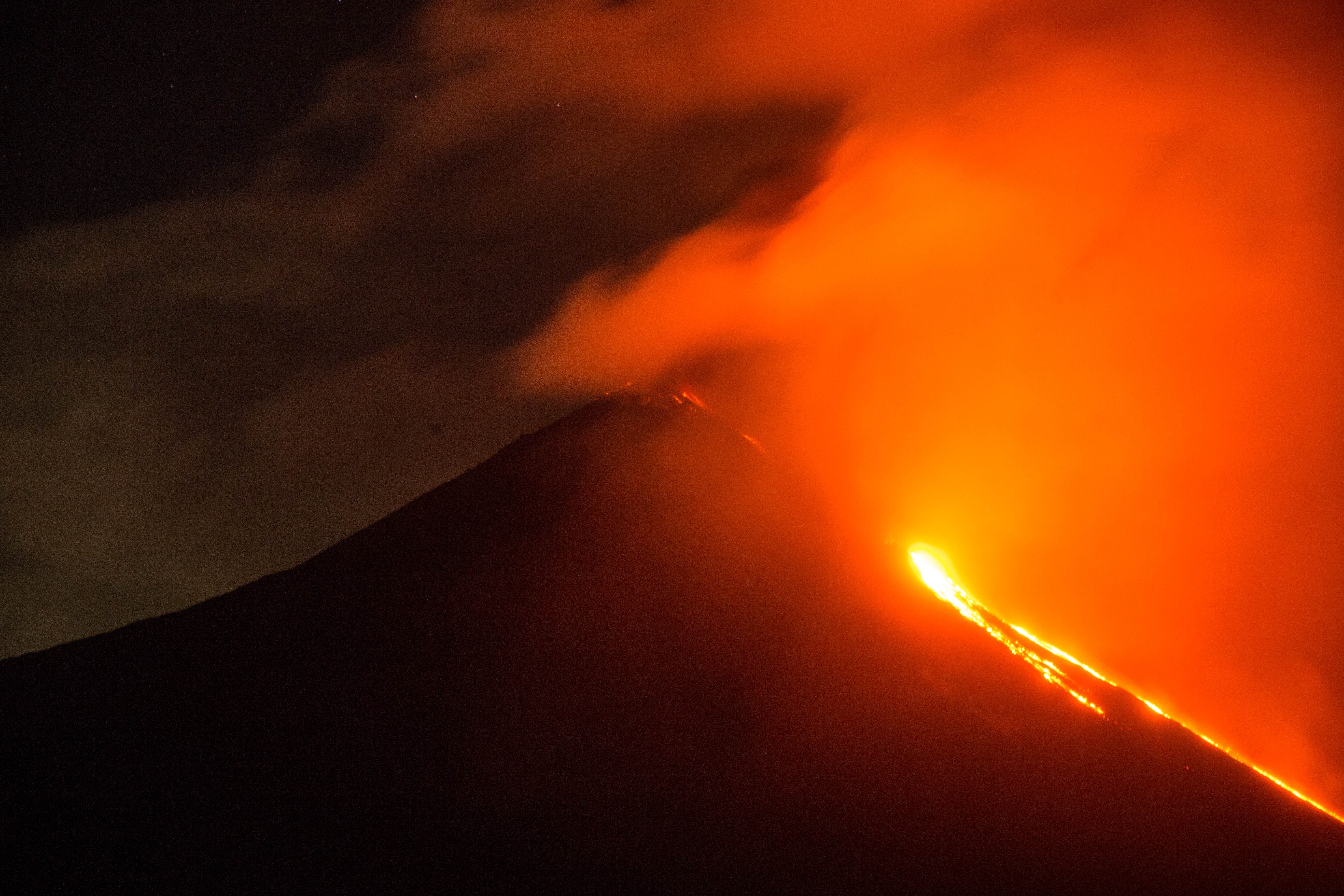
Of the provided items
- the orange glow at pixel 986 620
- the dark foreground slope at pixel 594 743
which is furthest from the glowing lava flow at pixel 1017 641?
the dark foreground slope at pixel 594 743

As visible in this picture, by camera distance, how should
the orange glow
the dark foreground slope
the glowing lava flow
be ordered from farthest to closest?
the orange glow, the glowing lava flow, the dark foreground slope

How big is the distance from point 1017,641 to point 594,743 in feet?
26.9

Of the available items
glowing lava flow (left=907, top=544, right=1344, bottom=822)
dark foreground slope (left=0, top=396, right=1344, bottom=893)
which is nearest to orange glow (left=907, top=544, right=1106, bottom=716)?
glowing lava flow (left=907, top=544, right=1344, bottom=822)

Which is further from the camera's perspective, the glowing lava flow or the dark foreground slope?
the glowing lava flow

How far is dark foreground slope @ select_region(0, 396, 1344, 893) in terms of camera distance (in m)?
11.6

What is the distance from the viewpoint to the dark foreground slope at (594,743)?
11.6 meters

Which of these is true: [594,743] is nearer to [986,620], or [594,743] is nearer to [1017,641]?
[986,620]

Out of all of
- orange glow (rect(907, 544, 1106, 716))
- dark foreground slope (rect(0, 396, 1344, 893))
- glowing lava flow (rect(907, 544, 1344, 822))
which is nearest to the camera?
dark foreground slope (rect(0, 396, 1344, 893))

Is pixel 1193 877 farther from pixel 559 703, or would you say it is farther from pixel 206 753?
pixel 206 753

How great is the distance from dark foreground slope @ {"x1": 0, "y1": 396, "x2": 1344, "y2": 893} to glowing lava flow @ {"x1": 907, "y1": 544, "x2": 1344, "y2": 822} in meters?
0.58

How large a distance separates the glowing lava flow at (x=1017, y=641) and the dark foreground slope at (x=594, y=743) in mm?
578

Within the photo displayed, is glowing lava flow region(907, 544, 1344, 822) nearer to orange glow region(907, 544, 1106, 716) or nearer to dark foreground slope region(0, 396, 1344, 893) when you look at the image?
orange glow region(907, 544, 1106, 716)

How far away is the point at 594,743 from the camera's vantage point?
13.5 m

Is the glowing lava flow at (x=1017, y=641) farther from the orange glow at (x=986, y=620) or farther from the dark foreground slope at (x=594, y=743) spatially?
the dark foreground slope at (x=594, y=743)
